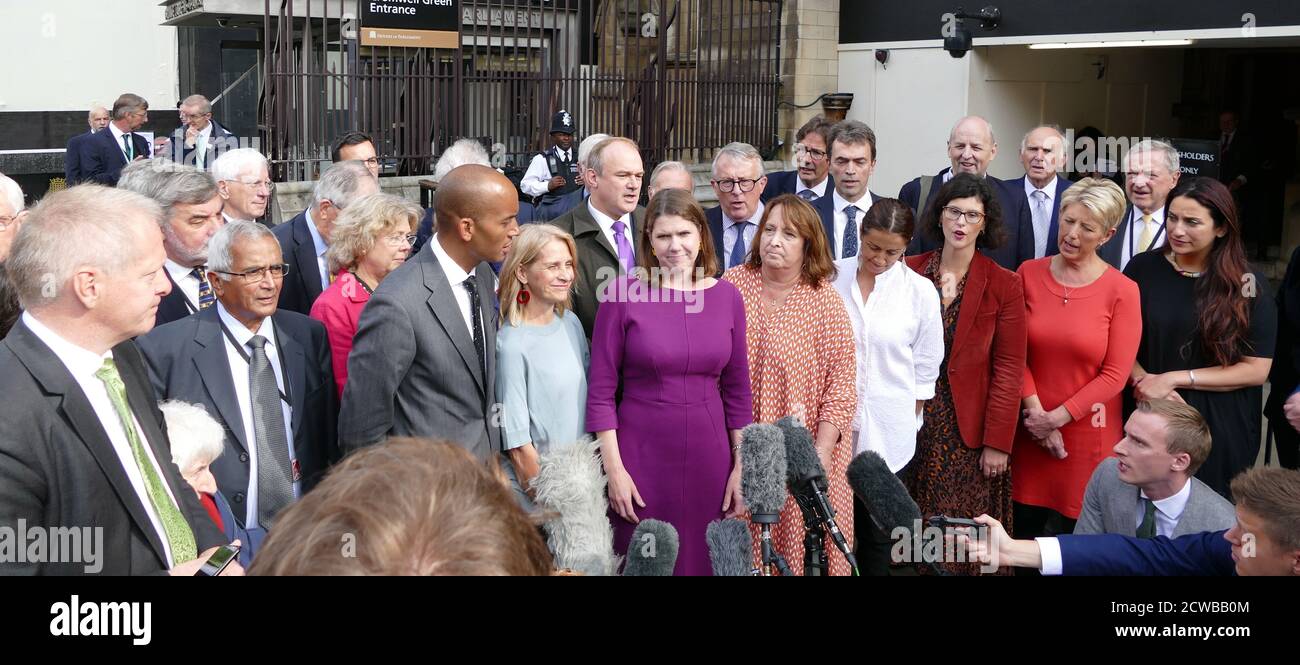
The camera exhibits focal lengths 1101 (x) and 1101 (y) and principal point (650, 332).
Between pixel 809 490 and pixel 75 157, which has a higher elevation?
pixel 75 157

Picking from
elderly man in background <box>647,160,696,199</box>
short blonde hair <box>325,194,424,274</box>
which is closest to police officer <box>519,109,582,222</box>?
elderly man in background <box>647,160,696,199</box>

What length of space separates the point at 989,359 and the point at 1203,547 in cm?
187

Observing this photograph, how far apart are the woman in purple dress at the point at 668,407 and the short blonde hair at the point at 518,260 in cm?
30

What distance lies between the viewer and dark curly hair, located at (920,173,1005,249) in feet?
16.3

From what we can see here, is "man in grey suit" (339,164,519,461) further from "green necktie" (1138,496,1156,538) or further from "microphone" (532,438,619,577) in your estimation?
"green necktie" (1138,496,1156,538)

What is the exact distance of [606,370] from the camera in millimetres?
4109

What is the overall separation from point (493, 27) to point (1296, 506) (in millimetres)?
12609

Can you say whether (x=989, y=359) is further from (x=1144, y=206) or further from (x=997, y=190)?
(x=1144, y=206)

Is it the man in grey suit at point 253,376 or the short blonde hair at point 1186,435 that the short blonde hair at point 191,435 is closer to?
the man in grey suit at point 253,376

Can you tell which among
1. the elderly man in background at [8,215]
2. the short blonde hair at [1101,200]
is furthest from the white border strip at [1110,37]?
the elderly man in background at [8,215]

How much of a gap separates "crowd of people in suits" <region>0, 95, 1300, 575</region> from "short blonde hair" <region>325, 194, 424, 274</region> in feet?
0.04

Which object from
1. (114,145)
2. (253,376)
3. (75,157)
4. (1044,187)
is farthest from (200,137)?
(1044,187)

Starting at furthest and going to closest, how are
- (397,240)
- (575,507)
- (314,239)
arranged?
(314,239)
(397,240)
(575,507)

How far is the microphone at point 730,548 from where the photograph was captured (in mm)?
2816
